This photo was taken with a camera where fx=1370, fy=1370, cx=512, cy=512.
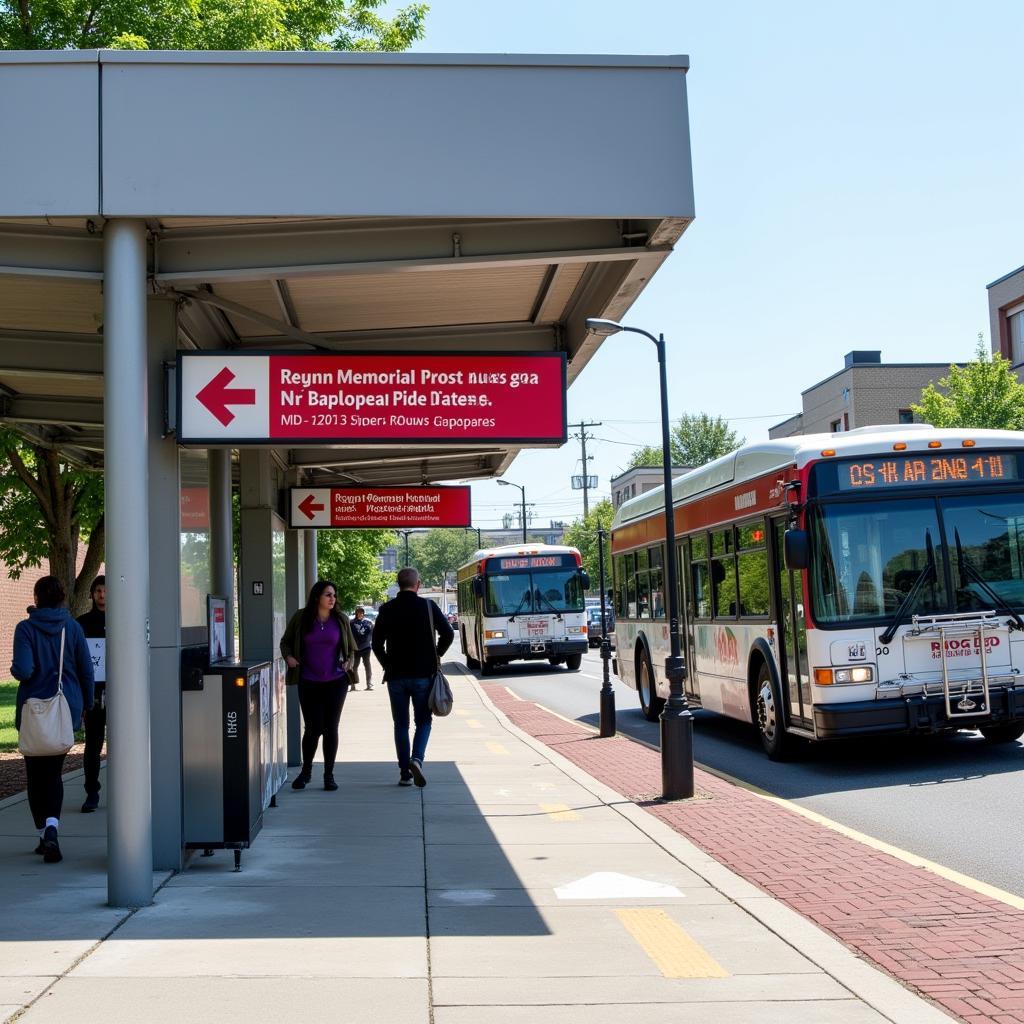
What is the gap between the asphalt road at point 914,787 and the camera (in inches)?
350

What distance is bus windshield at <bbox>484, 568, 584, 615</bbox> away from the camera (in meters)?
35.2

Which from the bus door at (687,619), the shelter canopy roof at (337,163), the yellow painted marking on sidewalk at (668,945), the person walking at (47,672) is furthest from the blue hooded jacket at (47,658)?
the bus door at (687,619)

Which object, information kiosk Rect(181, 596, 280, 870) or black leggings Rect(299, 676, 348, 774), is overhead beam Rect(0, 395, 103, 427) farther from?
information kiosk Rect(181, 596, 280, 870)

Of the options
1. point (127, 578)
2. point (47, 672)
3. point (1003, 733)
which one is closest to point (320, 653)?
point (47, 672)

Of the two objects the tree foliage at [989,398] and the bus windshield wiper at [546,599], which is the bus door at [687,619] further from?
the tree foliage at [989,398]

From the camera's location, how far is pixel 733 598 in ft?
49.6

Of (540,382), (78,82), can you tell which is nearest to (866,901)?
(540,382)

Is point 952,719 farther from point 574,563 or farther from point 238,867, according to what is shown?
point 574,563

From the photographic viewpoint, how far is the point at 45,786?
27.9ft

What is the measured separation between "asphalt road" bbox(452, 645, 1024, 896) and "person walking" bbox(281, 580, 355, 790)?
3.94 metres

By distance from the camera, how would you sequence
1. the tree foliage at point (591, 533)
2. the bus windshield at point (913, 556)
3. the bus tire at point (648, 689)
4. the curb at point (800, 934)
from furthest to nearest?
the tree foliage at point (591, 533)
the bus tire at point (648, 689)
the bus windshield at point (913, 556)
the curb at point (800, 934)

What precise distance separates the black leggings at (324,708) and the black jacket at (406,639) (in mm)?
472

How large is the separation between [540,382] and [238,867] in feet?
11.0

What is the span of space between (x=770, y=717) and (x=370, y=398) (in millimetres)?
7389
